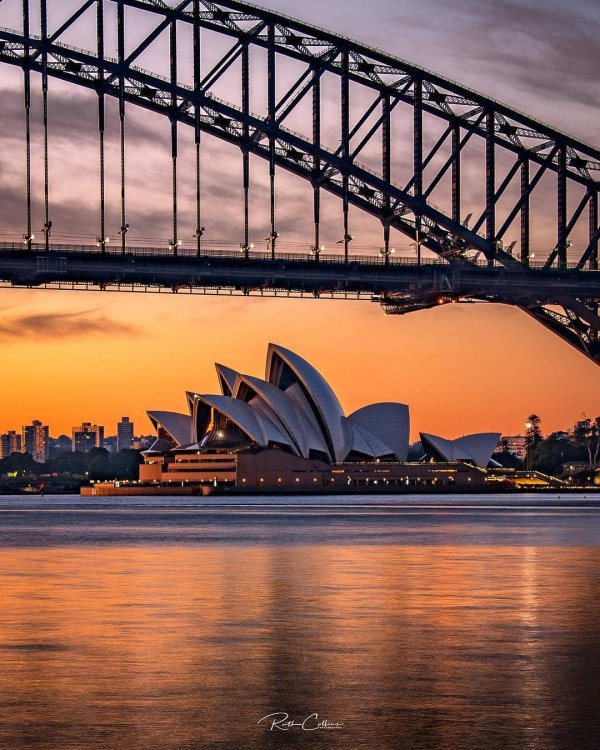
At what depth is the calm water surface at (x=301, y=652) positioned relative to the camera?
34.8 ft

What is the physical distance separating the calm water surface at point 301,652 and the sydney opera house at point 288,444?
10064cm

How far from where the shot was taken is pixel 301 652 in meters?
14.6

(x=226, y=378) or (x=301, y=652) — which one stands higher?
(x=226, y=378)

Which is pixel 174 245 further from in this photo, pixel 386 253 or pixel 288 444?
pixel 288 444

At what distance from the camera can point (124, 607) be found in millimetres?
19062

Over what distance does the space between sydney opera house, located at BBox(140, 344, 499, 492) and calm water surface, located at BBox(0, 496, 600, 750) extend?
10064 centimetres

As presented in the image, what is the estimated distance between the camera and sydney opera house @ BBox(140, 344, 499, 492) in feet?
428

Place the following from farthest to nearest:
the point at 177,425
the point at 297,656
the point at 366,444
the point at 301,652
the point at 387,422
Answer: the point at 177,425 < the point at 387,422 < the point at 366,444 < the point at 301,652 < the point at 297,656

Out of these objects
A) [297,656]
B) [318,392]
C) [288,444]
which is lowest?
[297,656]

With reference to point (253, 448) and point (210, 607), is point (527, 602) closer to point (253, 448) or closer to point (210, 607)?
point (210, 607)

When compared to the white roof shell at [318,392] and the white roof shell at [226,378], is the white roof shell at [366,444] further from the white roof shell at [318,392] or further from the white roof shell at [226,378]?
the white roof shell at [226,378]

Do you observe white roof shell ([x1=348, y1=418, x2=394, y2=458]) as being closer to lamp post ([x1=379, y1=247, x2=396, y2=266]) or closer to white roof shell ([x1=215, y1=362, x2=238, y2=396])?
white roof shell ([x1=215, y1=362, x2=238, y2=396])

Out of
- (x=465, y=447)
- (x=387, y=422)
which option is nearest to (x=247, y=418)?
(x=387, y=422)

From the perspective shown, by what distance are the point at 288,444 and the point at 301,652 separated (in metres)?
120
